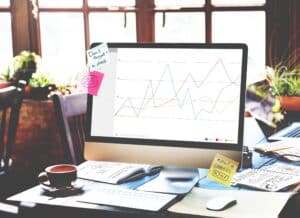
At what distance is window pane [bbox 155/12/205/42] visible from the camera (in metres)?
3.15

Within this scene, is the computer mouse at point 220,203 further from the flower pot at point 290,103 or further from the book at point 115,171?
the flower pot at point 290,103

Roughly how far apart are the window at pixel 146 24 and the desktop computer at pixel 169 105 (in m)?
1.20

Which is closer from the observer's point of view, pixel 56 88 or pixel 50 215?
pixel 50 215

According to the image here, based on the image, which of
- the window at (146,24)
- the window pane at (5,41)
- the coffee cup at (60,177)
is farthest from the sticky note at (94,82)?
the window pane at (5,41)

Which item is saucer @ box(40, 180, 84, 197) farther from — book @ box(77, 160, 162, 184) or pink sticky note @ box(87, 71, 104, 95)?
pink sticky note @ box(87, 71, 104, 95)

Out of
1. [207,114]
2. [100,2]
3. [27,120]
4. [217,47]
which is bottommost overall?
[27,120]

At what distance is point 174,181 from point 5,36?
7.08 ft

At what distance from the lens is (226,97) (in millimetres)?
1679

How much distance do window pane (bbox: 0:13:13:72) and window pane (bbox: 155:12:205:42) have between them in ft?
3.07

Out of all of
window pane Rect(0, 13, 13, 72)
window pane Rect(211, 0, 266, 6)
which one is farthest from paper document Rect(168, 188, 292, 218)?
window pane Rect(0, 13, 13, 72)

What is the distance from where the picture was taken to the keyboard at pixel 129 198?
154 cm

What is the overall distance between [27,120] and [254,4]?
4.60 feet

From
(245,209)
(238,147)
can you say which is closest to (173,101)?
(238,147)

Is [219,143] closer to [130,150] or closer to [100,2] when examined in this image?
[130,150]
